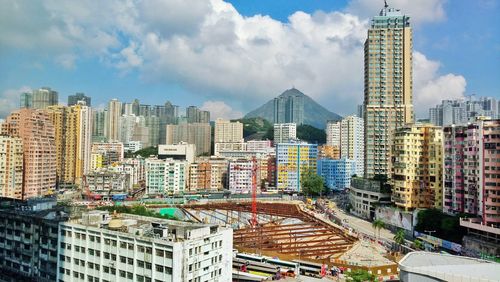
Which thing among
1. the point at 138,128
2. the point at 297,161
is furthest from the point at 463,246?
the point at 138,128

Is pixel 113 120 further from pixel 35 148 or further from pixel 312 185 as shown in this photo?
pixel 312 185

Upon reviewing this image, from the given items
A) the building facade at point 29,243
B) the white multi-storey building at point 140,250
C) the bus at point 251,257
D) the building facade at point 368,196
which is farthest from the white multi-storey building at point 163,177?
the white multi-storey building at point 140,250

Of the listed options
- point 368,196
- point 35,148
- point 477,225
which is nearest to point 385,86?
point 368,196

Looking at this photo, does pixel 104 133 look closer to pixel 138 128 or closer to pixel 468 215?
pixel 138 128

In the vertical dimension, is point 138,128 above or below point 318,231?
above

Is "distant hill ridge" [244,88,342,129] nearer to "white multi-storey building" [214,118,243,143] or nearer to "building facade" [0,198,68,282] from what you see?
"white multi-storey building" [214,118,243,143]

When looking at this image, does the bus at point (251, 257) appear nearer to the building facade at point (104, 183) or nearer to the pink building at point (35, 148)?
the pink building at point (35, 148)
